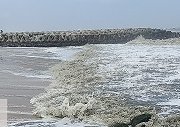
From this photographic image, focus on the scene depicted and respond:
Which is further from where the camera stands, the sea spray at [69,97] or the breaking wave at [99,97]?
the sea spray at [69,97]

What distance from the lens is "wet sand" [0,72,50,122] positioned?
8.59m

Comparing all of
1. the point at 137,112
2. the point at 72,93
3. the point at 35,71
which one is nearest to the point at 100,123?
the point at 137,112

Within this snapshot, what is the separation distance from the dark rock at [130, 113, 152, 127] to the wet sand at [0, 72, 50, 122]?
6.45 feet

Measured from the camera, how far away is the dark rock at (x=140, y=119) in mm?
7495

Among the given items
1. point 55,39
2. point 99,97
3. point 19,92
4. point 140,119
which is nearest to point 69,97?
point 99,97

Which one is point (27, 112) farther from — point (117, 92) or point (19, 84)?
point (19, 84)

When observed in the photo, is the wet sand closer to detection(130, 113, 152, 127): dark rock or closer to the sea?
the sea

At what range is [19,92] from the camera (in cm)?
1130

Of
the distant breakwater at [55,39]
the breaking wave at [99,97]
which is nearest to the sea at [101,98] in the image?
the breaking wave at [99,97]

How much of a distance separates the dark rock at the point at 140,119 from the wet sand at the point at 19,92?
6.45 ft

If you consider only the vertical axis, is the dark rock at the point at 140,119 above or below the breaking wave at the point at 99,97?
above

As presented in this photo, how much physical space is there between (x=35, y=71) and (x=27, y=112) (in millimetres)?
8283

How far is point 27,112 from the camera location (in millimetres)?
8805

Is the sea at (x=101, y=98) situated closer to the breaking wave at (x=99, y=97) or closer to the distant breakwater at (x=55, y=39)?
the breaking wave at (x=99, y=97)
